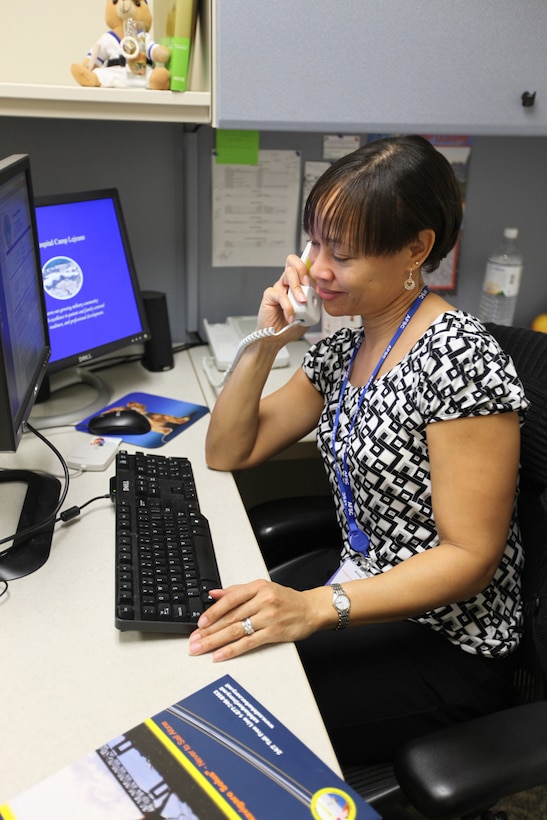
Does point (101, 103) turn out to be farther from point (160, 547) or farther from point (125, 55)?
point (160, 547)

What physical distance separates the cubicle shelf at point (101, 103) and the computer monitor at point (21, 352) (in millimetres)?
177

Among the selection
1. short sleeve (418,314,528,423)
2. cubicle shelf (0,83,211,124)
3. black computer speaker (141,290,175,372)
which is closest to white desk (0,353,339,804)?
short sleeve (418,314,528,423)

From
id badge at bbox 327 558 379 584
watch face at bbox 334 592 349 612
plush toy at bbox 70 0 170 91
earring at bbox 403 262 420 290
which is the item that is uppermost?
plush toy at bbox 70 0 170 91

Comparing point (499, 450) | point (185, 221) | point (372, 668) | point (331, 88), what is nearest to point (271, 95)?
point (331, 88)

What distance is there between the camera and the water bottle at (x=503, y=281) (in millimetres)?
1820

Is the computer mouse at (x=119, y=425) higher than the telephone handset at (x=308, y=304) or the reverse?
the reverse

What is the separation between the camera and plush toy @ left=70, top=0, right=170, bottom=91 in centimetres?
133

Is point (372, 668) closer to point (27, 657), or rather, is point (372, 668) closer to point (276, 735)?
point (276, 735)

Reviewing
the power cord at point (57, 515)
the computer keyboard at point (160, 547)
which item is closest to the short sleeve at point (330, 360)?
the computer keyboard at point (160, 547)

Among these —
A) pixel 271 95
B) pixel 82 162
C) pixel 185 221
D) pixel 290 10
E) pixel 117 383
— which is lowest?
pixel 117 383

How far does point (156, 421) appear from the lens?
1.41 m

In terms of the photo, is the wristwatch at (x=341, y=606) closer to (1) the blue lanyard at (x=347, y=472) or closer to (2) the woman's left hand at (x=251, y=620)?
(2) the woman's left hand at (x=251, y=620)

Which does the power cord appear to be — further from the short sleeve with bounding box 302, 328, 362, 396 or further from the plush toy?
the plush toy

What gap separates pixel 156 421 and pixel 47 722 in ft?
2.47
